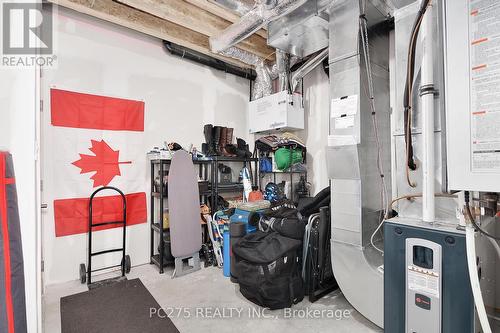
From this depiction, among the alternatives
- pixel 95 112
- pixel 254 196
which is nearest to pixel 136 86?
pixel 95 112

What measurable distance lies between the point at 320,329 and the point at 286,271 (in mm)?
462

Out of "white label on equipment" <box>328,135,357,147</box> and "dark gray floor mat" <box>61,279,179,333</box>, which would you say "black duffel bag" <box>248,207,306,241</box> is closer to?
"white label on equipment" <box>328,135,357,147</box>

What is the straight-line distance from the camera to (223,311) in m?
2.09

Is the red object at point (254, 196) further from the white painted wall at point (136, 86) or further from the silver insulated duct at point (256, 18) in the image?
the silver insulated duct at point (256, 18)

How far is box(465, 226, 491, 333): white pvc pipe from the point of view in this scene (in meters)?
0.88

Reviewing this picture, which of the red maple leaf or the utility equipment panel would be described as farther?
the red maple leaf

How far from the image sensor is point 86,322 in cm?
194

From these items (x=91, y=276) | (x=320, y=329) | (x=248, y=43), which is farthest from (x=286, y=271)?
(x=248, y=43)

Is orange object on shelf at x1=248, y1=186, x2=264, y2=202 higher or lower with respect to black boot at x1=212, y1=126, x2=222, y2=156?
lower

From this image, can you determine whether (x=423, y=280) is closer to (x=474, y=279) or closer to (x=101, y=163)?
(x=474, y=279)

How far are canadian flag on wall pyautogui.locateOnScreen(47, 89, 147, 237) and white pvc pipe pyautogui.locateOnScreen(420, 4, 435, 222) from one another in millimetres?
2879

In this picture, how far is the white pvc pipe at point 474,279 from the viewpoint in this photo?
0.88 m

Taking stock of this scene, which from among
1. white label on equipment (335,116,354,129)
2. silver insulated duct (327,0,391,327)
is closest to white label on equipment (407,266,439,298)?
silver insulated duct (327,0,391,327)

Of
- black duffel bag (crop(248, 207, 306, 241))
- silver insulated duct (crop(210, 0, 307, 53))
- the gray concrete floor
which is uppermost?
silver insulated duct (crop(210, 0, 307, 53))
